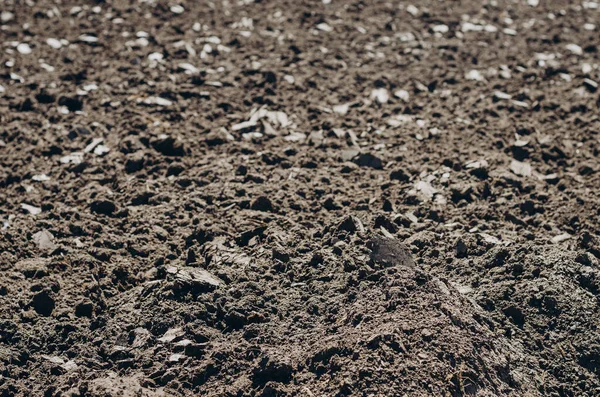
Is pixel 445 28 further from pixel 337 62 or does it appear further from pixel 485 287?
pixel 485 287

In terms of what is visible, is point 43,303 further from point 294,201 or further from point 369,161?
point 369,161

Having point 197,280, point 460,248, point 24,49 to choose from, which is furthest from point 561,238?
point 24,49

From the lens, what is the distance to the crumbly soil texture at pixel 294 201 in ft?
11.7

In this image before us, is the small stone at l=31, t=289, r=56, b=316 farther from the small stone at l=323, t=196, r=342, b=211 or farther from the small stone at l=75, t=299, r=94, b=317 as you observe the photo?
the small stone at l=323, t=196, r=342, b=211

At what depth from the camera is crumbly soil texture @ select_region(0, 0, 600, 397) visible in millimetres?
3579

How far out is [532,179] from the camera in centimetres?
504

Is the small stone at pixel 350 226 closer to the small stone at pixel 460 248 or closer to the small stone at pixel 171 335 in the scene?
the small stone at pixel 460 248

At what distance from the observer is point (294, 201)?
467 cm

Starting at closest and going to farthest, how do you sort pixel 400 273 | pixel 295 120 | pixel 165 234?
pixel 400 273 → pixel 165 234 → pixel 295 120

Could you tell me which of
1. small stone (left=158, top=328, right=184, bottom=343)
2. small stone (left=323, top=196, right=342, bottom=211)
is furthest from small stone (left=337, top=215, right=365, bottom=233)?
small stone (left=158, top=328, right=184, bottom=343)

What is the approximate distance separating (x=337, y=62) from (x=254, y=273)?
2.91m

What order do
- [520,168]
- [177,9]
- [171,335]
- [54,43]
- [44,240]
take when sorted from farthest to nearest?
[177,9] → [54,43] → [520,168] → [44,240] → [171,335]

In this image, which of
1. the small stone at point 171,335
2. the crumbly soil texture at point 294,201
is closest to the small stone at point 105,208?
the crumbly soil texture at point 294,201

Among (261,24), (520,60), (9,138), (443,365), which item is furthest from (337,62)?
(443,365)
